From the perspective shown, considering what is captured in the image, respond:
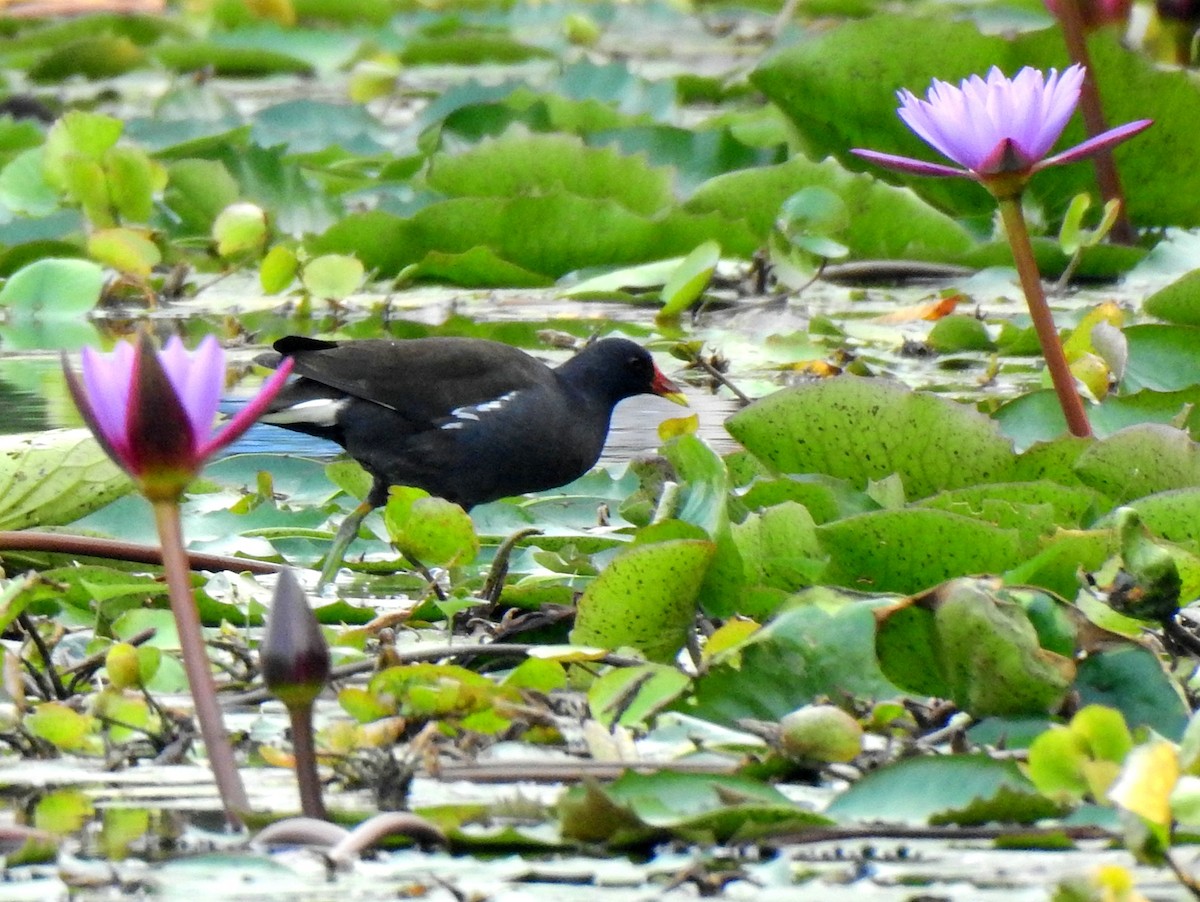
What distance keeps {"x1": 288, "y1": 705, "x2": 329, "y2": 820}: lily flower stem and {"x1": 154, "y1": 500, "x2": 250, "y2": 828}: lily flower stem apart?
0.05 meters

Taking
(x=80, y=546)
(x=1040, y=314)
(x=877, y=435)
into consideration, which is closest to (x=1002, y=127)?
(x=1040, y=314)

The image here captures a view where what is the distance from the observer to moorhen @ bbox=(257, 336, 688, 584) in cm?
333

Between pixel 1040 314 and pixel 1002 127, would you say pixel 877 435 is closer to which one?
pixel 1040 314

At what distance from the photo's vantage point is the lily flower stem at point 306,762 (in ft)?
4.45

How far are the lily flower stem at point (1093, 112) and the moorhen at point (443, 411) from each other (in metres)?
0.95

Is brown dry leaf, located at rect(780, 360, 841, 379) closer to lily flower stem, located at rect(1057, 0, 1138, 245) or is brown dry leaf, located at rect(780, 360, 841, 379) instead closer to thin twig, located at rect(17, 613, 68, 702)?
lily flower stem, located at rect(1057, 0, 1138, 245)

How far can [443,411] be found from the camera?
3402mm

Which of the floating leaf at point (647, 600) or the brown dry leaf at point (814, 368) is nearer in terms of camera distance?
the floating leaf at point (647, 600)

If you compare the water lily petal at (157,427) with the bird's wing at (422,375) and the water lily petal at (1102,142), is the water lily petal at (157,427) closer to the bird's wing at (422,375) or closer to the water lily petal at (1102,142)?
the water lily petal at (1102,142)

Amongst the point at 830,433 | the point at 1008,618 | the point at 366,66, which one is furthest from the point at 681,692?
the point at 366,66

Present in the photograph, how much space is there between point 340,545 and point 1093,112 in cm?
205

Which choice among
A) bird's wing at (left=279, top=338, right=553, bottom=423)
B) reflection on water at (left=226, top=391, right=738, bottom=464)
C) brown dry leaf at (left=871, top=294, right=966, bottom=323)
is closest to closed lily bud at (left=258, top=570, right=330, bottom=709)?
reflection on water at (left=226, top=391, right=738, bottom=464)

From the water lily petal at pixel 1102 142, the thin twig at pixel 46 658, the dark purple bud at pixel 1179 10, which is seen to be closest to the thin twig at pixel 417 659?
the thin twig at pixel 46 658

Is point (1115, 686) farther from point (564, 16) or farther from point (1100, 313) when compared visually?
point (564, 16)
